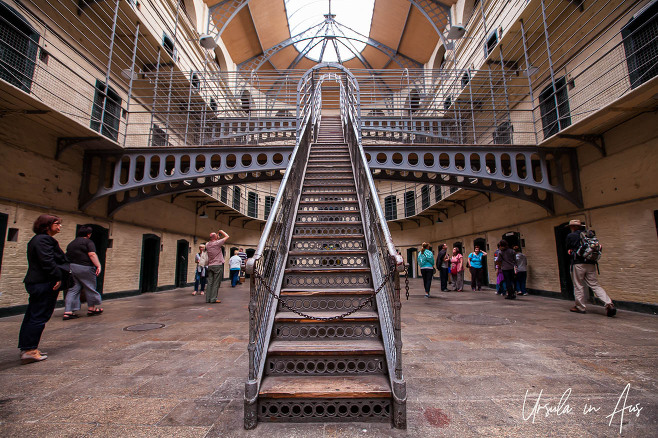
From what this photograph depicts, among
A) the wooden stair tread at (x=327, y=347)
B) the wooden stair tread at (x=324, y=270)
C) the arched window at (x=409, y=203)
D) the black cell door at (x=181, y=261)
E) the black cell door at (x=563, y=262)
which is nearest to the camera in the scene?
the wooden stair tread at (x=327, y=347)

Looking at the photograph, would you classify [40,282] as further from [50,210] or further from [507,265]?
[507,265]

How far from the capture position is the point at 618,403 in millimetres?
2340

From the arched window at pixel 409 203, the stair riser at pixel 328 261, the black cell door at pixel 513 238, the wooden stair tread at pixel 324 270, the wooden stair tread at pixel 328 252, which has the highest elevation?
the arched window at pixel 409 203

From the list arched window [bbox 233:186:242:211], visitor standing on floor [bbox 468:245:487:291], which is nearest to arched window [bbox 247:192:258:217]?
arched window [bbox 233:186:242:211]

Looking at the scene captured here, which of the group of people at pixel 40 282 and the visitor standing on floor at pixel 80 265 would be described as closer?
the group of people at pixel 40 282

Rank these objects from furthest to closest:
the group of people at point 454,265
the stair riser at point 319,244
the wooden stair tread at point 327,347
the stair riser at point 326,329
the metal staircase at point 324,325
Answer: the group of people at point 454,265 < the stair riser at point 319,244 < the stair riser at point 326,329 < the wooden stair tread at point 327,347 < the metal staircase at point 324,325

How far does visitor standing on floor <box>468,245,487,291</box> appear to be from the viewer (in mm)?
10852

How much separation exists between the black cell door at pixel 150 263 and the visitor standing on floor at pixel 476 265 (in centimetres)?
1165

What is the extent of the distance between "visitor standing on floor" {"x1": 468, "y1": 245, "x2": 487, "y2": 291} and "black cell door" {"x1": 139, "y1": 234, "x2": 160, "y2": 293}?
11.7 m

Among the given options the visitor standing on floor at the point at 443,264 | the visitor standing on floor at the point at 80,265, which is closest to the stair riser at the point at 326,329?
the visitor standing on floor at the point at 80,265

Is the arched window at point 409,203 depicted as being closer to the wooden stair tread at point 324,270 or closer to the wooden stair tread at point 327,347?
the wooden stair tread at point 324,270

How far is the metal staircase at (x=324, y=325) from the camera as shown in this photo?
2.17 metres

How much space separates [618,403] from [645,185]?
6.17 m

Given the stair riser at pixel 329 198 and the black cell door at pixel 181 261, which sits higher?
the stair riser at pixel 329 198
